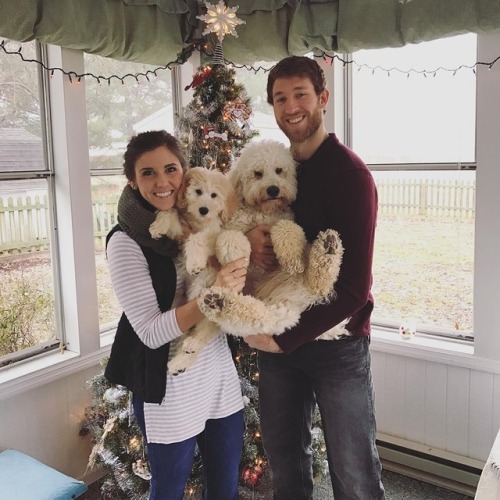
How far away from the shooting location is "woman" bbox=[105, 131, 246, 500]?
1.51m

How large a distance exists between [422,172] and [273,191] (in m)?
1.47

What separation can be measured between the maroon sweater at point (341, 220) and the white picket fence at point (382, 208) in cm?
132

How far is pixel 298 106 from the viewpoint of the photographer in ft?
5.26

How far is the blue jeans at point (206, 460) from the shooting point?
1567 mm

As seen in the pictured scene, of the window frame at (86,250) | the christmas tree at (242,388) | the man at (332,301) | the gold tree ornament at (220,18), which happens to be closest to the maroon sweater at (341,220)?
the man at (332,301)

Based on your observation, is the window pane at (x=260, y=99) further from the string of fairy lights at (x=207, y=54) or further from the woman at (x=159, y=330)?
the woman at (x=159, y=330)

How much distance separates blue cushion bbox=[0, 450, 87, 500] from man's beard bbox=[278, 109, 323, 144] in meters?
1.60

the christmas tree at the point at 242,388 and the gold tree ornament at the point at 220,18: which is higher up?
the gold tree ornament at the point at 220,18

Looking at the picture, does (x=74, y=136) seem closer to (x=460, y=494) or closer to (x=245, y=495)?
(x=245, y=495)

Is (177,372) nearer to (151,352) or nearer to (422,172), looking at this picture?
(151,352)

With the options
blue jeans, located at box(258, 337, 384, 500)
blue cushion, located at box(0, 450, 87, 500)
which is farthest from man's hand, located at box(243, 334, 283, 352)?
blue cushion, located at box(0, 450, 87, 500)

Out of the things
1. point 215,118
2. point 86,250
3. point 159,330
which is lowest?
point 159,330

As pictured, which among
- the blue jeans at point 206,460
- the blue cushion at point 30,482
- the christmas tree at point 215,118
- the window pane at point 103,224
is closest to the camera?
the blue jeans at point 206,460

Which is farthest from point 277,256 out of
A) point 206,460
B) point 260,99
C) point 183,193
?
point 260,99
